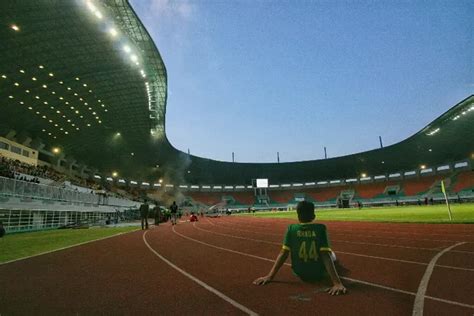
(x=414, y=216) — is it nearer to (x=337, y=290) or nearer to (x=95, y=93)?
(x=337, y=290)

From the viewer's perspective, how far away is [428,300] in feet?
11.5

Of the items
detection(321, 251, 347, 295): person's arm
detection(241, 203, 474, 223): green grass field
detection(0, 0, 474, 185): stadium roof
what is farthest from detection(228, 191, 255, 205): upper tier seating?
detection(321, 251, 347, 295): person's arm

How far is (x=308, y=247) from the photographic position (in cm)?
398

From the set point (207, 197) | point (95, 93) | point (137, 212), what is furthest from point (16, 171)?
point (207, 197)

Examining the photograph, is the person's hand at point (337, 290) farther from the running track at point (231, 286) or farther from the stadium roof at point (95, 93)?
the stadium roof at point (95, 93)

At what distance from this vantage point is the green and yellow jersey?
3.86 meters

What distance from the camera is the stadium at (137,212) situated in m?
3.98

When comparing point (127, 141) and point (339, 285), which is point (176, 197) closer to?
point (127, 141)

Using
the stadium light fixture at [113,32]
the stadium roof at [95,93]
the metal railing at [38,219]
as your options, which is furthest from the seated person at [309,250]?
the stadium light fixture at [113,32]

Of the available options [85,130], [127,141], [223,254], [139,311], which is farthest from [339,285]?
[127,141]

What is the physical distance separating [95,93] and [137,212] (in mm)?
16780

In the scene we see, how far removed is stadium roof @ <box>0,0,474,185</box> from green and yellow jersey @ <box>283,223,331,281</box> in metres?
19.1

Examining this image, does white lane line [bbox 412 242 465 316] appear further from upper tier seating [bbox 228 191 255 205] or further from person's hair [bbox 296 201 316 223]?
upper tier seating [bbox 228 191 255 205]

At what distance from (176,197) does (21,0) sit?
6113 cm
